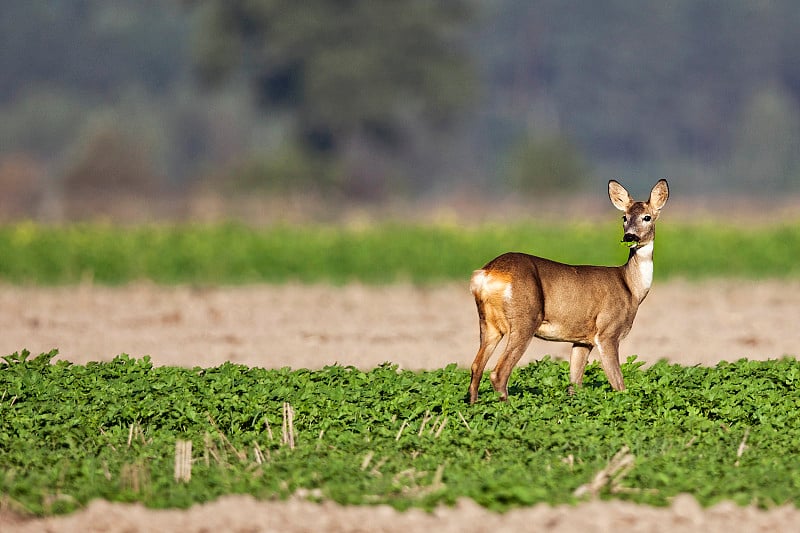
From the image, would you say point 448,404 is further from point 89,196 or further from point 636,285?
point 89,196

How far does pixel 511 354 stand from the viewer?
1079cm

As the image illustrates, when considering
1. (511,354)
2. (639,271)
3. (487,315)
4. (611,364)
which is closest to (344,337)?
(639,271)

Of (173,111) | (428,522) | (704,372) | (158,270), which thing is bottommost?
(428,522)

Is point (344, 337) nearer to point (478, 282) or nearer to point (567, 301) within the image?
point (567, 301)

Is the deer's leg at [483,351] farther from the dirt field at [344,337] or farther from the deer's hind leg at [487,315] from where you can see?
the dirt field at [344,337]

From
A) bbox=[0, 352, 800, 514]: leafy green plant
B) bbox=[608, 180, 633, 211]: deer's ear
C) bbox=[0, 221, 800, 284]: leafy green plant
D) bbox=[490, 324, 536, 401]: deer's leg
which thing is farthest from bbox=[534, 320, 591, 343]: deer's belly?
bbox=[0, 221, 800, 284]: leafy green plant

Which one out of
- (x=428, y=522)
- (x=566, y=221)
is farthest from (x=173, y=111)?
(x=428, y=522)

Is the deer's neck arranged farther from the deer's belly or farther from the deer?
the deer's belly

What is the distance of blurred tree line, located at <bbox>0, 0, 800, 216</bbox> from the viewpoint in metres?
66.4

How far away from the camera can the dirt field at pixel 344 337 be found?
7727 mm

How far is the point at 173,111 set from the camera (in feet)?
386

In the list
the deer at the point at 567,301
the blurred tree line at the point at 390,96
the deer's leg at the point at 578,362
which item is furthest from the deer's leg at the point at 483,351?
the blurred tree line at the point at 390,96

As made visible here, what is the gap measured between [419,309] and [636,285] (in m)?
9.74

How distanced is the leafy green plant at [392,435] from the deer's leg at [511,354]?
110 millimetres
